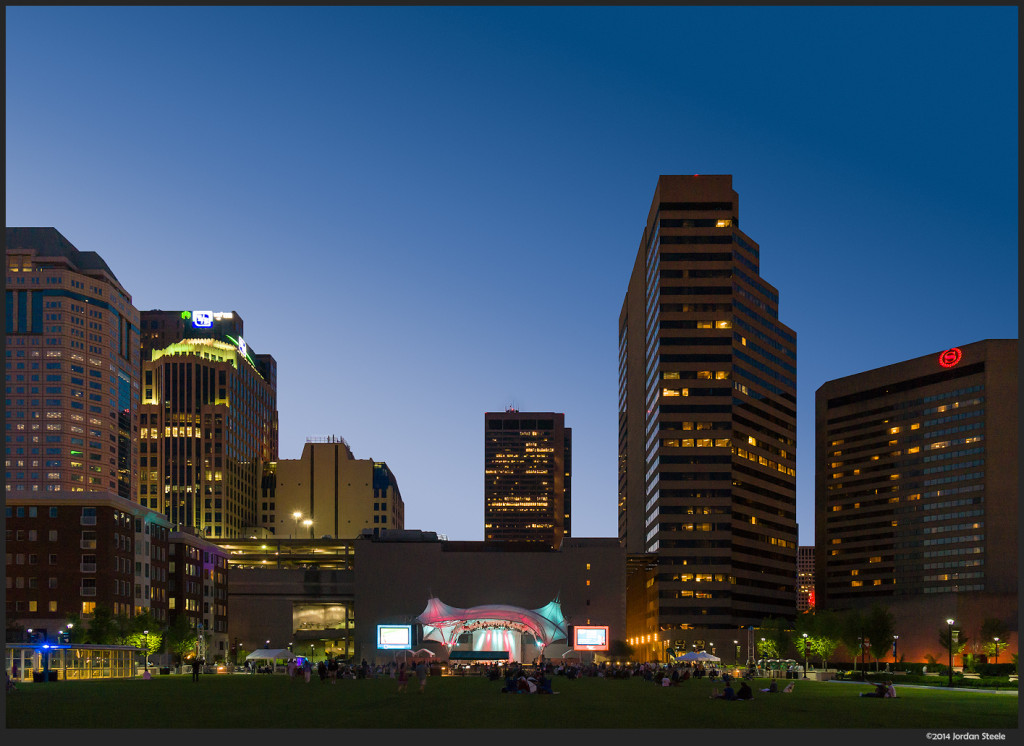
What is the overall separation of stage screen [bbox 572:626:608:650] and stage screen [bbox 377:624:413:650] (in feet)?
71.6

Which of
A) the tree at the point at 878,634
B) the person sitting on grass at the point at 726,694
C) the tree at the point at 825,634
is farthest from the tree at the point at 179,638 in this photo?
the person sitting on grass at the point at 726,694

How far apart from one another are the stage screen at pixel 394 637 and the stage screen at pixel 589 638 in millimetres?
21832

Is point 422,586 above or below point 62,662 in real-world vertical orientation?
below

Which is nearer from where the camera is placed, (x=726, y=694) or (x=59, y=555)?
(x=726, y=694)

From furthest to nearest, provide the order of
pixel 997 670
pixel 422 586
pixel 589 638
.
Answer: pixel 422 586 < pixel 589 638 < pixel 997 670

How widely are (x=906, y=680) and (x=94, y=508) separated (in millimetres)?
83864

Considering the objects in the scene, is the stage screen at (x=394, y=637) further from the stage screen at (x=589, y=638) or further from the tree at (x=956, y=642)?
the tree at (x=956, y=642)

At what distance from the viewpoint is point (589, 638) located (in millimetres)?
141250

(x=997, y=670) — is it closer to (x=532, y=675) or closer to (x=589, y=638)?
(x=589, y=638)

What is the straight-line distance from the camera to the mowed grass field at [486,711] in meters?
32.7

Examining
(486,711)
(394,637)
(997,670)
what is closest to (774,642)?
(997,670)

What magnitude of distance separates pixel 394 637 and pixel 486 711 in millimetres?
99170

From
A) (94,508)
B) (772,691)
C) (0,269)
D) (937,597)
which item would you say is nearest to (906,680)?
(772,691)

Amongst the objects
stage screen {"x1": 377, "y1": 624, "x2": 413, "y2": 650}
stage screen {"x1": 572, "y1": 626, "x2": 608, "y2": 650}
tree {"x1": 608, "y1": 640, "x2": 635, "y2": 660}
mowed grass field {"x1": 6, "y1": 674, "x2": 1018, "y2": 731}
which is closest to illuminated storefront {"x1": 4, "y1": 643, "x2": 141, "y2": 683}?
mowed grass field {"x1": 6, "y1": 674, "x2": 1018, "y2": 731}
